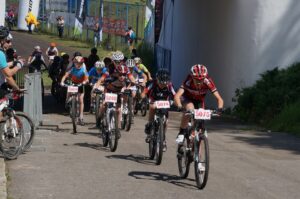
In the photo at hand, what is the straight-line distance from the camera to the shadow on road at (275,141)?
53.7 feet

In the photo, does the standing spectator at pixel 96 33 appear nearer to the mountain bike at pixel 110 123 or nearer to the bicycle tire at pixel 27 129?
the mountain bike at pixel 110 123

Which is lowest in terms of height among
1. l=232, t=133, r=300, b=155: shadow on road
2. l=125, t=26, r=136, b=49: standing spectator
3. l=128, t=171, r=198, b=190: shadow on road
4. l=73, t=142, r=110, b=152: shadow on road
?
l=128, t=171, r=198, b=190: shadow on road

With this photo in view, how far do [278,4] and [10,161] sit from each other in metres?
12.4

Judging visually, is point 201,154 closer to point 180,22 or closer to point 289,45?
point 289,45

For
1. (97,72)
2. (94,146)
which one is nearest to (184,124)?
(94,146)

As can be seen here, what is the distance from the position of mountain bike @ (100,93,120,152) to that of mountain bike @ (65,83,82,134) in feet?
6.92

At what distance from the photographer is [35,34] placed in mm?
54219

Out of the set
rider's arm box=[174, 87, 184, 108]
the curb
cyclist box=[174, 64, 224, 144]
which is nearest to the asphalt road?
the curb

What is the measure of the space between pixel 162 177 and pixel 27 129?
2642 mm

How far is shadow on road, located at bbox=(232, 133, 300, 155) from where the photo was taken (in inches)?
645

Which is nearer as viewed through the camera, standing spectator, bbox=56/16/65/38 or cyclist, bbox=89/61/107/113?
cyclist, bbox=89/61/107/113

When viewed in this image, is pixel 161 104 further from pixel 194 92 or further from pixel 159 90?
pixel 194 92

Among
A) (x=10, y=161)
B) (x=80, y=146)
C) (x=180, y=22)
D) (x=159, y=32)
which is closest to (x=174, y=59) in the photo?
(x=180, y=22)

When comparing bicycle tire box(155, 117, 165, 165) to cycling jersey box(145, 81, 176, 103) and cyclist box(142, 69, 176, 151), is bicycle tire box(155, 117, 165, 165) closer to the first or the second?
cyclist box(142, 69, 176, 151)
